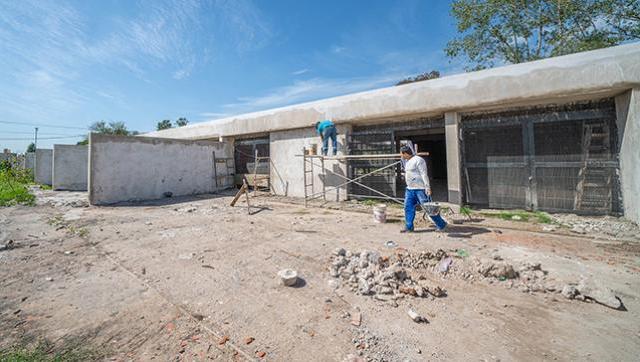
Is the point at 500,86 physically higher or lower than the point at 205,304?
higher

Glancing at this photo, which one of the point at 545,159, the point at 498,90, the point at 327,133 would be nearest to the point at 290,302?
the point at 327,133

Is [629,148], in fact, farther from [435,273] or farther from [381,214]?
[435,273]

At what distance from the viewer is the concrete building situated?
533 centimetres

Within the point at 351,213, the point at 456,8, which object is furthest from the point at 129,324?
the point at 456,8

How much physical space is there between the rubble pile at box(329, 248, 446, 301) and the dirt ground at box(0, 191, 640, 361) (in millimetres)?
96

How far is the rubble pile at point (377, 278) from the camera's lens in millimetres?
2885

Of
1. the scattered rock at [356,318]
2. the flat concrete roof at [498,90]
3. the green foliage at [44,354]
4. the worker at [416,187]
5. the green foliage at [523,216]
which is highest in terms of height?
the flat concrete roof at [498,90]

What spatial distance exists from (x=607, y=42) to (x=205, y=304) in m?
19.9

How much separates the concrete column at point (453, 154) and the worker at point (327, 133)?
3.31 metres

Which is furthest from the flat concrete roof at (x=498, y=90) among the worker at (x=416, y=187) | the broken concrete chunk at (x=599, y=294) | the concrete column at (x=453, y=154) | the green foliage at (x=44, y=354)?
the green foliage at (x=44, y=354)

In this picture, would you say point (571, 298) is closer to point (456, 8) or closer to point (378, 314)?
point (378, 314)

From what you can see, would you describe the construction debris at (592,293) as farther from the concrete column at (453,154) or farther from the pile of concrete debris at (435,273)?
the concrete column at (453,154)

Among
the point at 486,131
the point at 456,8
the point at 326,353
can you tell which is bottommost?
the point at 326,353

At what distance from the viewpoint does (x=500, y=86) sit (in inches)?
242
